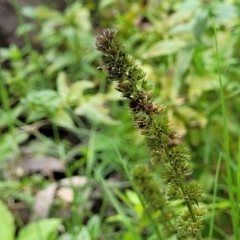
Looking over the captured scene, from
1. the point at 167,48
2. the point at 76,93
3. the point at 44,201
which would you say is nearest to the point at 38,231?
the point at 44,201

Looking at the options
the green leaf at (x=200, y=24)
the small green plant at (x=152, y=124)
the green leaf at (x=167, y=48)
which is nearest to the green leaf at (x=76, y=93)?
the green leaf at (x=167, y=48)

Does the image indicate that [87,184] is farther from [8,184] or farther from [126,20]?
[126,20]

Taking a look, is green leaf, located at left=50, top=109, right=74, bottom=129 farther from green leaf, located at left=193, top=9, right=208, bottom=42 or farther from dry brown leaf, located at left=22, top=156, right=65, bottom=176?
green leaf, located at left=193, top=9, right=208, bottom=42

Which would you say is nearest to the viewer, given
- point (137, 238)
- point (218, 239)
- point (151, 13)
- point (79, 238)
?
point (137, 238)

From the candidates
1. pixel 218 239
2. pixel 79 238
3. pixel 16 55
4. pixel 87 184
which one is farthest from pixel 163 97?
pixel 16 55

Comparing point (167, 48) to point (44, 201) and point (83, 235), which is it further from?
Result: point (83, 235)
